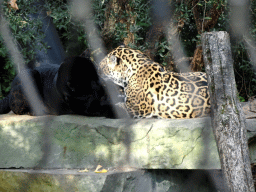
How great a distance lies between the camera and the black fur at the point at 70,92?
399cm

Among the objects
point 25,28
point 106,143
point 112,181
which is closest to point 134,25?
point 25,28

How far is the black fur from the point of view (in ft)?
13.1

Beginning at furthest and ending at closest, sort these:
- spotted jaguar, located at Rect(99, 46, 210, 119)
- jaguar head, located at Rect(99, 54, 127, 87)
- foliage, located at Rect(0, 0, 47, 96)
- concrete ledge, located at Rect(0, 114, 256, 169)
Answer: foliage, located at Rect(0, 0, 47, 96)
jaguar head, located at Rect(99, 54, 127, 87)
spotted jaguar, located at Rect(99, 46, 210, 119)
concrete ledge, located at Rect(0, 114, 256, 169)

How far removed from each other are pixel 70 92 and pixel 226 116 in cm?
195

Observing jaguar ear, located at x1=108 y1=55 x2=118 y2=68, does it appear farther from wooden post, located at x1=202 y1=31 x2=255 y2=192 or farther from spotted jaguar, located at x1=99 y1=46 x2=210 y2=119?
wooden post, located at x1=202 y1=31 x2=255 y2=192

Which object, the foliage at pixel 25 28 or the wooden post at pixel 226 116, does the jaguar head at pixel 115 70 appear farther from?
the foliage at pixel 25 28

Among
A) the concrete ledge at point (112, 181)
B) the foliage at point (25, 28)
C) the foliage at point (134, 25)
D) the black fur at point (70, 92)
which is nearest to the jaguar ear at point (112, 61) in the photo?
the black fur at point (70, 92)

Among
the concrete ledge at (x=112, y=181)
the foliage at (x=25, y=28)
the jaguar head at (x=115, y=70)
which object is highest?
the foliage at (x=25, y=28)

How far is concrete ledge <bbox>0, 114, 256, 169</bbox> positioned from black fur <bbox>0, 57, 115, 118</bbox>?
219mm

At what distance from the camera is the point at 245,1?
19.0 ft

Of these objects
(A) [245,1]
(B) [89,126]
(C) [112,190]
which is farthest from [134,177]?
(A) [245,1]

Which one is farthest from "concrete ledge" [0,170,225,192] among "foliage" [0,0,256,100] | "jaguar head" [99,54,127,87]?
"foliage" [0,0,256,100]

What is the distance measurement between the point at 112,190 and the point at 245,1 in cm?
436

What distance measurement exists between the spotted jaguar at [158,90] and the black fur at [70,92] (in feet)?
1.34
